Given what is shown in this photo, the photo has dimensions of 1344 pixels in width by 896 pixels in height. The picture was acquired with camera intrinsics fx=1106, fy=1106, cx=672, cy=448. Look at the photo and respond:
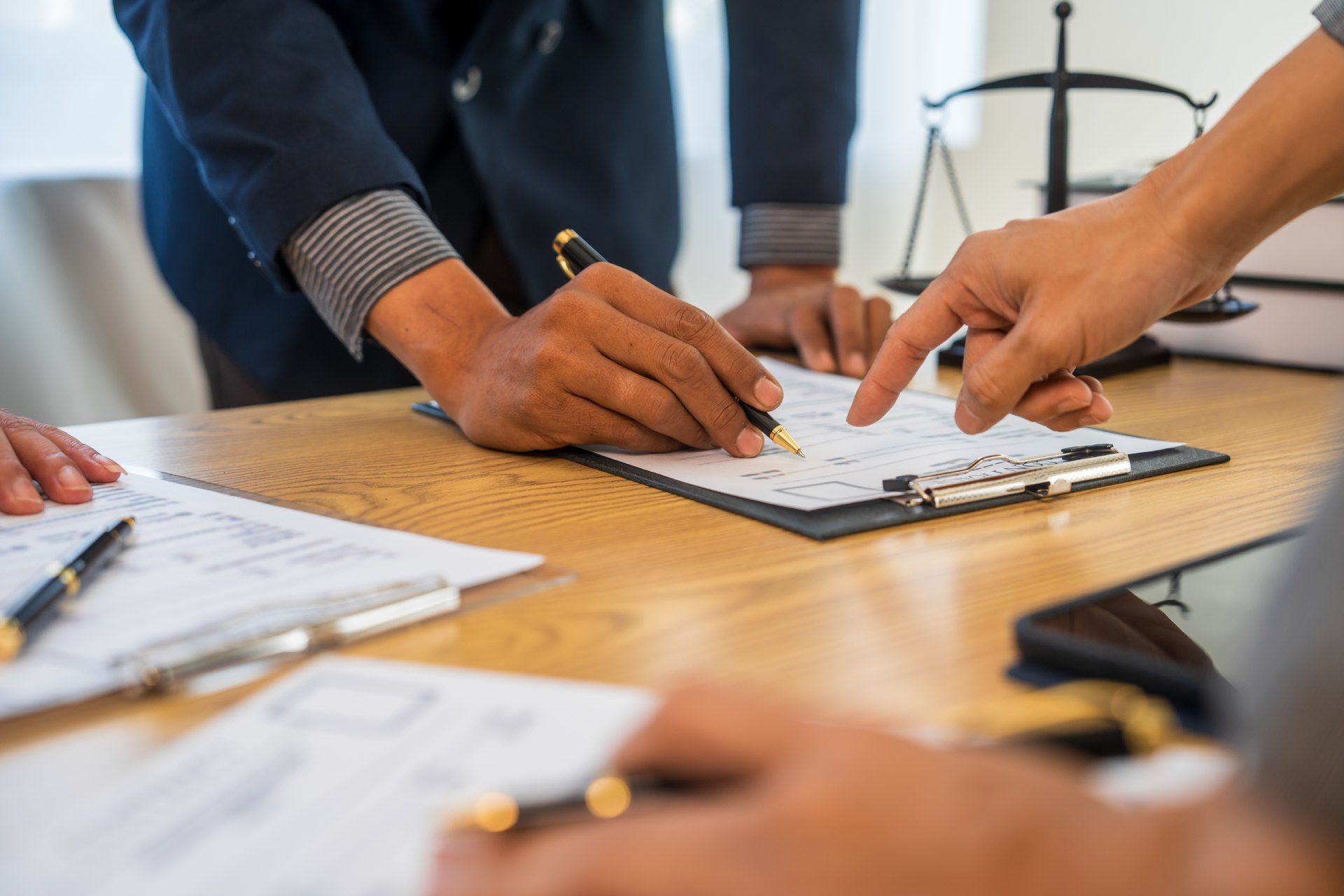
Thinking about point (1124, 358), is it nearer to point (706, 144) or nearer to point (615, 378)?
point (615, 378)

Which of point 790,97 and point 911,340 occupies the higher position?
point 790,97

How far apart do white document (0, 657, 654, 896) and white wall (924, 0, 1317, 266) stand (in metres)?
1.78

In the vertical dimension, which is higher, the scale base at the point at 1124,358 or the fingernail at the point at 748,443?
the fingernail at the point at 748,443

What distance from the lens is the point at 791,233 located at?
138 centimetres

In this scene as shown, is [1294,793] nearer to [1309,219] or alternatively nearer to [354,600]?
[354,600]

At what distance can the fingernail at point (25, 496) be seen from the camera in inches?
25.3

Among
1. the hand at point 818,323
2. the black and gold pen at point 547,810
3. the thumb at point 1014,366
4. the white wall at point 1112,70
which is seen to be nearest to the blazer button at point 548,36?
the hand at point 818,323

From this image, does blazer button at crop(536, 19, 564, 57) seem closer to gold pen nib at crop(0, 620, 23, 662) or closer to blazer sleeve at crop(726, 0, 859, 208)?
blazer sleeve at crop(726, 0, 859, 208)

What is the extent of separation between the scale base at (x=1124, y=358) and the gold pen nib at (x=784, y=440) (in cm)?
40

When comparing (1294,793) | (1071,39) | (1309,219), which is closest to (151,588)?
(1294,793)

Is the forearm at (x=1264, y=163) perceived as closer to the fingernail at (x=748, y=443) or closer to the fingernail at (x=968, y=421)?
the fingernail at (x=968, y=421)

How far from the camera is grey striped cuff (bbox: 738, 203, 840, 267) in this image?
1.38 metres

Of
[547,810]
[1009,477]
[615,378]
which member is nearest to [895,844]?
[547,810]

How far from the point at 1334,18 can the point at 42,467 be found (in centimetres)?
78
